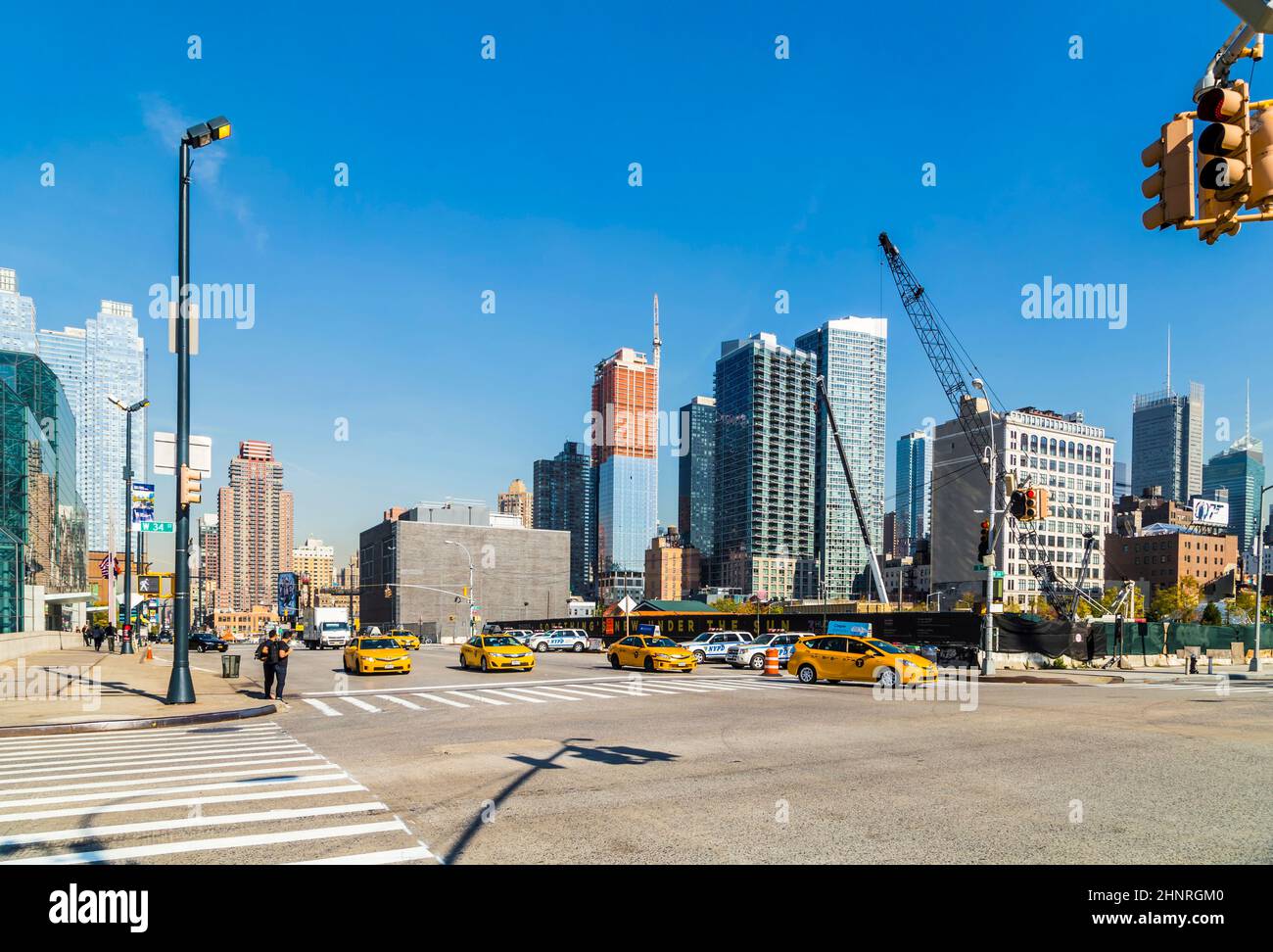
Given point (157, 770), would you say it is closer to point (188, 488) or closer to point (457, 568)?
point (188, 488)

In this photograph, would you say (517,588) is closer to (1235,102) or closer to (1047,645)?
(1047,645)

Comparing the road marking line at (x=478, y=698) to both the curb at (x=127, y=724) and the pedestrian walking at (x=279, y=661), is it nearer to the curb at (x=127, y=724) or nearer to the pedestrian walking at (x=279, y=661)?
the pedestrian walking at (x=279, y=661)

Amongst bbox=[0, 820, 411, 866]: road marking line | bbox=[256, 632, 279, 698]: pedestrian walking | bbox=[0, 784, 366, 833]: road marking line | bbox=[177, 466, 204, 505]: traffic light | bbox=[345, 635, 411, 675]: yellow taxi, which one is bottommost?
bbox=[345, 635, 411, 675]: yellow taxi

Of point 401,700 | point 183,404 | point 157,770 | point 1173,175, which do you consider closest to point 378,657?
point 401,700

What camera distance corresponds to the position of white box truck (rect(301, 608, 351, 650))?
2645 inches

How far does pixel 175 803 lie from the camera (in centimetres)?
955

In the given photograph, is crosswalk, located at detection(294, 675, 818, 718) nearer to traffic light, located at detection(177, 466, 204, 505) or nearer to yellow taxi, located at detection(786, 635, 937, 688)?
yellow taxi, located at detection(786, 635, 937, 688)

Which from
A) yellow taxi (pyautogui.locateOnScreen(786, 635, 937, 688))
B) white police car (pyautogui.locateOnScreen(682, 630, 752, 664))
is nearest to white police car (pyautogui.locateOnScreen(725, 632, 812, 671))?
white police car (pyautogui.locateOnScreen(682, 630, 752, 664))

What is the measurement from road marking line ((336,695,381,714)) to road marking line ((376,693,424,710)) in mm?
717

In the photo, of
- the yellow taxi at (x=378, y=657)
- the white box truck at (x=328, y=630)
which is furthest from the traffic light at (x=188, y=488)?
the white box truck at (x=328, y=630)
